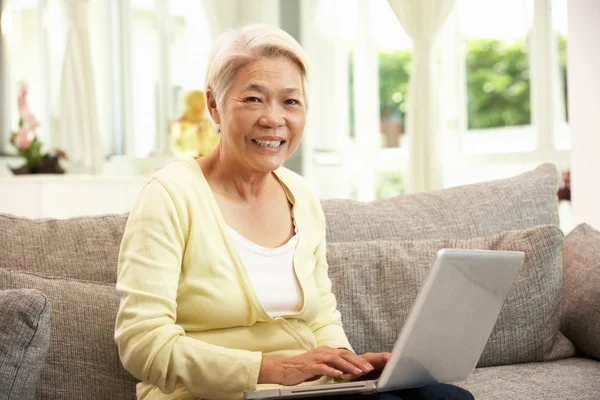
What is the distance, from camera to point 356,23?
5.52 metres

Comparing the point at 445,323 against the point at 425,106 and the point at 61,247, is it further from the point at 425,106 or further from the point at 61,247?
the point at 425,106

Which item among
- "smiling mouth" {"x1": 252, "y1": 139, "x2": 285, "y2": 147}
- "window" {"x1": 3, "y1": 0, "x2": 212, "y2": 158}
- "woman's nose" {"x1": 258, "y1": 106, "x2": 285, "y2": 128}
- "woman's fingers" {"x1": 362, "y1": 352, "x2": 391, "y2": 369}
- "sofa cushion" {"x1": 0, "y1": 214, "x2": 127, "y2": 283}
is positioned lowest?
"woman's fingers" {"x1": 362, "y1": 352, "x2": 391, "y2": 369}

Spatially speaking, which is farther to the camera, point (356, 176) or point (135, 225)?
point (356, 176)

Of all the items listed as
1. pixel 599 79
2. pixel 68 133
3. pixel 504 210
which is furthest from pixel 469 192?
pixel 68 133

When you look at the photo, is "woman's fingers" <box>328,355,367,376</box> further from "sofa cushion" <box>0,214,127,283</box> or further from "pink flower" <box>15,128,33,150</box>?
"pink flower" <box>15,128,33,150</box>

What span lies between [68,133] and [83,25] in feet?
2.50

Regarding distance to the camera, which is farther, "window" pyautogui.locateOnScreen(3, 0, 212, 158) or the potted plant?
"window" pyautogui.locateOnScreen(3, 0, 212, 158)

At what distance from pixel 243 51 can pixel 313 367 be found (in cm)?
65

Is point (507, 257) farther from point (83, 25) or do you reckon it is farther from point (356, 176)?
point (83, 25)

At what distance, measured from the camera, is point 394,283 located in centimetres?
219

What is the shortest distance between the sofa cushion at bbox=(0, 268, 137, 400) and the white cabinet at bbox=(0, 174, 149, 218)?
10.6 feet

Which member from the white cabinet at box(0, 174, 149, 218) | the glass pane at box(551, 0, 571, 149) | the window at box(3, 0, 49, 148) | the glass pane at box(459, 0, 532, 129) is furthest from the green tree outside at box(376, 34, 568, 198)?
the window at box(3, 0, 49, 148)

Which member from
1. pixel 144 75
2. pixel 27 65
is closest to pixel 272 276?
Result: pixel 144 75

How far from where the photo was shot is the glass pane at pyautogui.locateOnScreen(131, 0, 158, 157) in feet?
21.6
